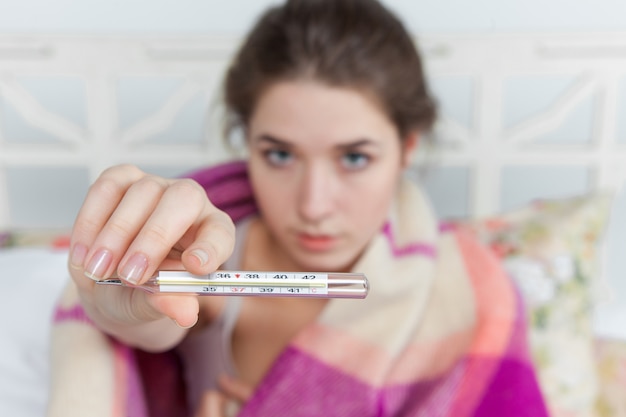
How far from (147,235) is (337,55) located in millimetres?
398

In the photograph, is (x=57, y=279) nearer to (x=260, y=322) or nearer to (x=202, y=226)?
(x=260, y=322)

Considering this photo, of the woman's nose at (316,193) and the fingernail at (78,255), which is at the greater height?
the fingernail at (78,255)

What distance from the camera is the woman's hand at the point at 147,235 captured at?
1.11 feet

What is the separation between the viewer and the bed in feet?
2.89

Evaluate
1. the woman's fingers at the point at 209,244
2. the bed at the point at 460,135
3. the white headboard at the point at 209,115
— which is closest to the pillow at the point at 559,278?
the bed at the point at 460,135

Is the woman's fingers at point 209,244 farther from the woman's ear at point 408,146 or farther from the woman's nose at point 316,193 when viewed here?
the woman's ear at point 408,146

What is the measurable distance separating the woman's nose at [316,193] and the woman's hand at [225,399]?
0.68 ft

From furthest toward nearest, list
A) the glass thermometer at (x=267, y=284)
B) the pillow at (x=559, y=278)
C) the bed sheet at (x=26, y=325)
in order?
the pillow at (x=559, y=278) → the bed sheet at (x=26, y=325) → the glass thermometer at (x=267, y=284)

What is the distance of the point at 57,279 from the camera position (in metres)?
0.75

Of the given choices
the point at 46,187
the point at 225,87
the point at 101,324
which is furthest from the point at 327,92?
the point at 46,187

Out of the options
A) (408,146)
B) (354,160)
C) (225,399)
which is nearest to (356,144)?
(354,160)

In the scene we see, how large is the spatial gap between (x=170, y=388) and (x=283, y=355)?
0.14m

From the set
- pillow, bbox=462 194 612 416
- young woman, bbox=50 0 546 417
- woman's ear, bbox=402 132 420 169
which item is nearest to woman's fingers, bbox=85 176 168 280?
young woman, bbox=50 0 546 417

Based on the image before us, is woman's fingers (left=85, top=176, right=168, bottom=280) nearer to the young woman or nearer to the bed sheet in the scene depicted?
the young woman
